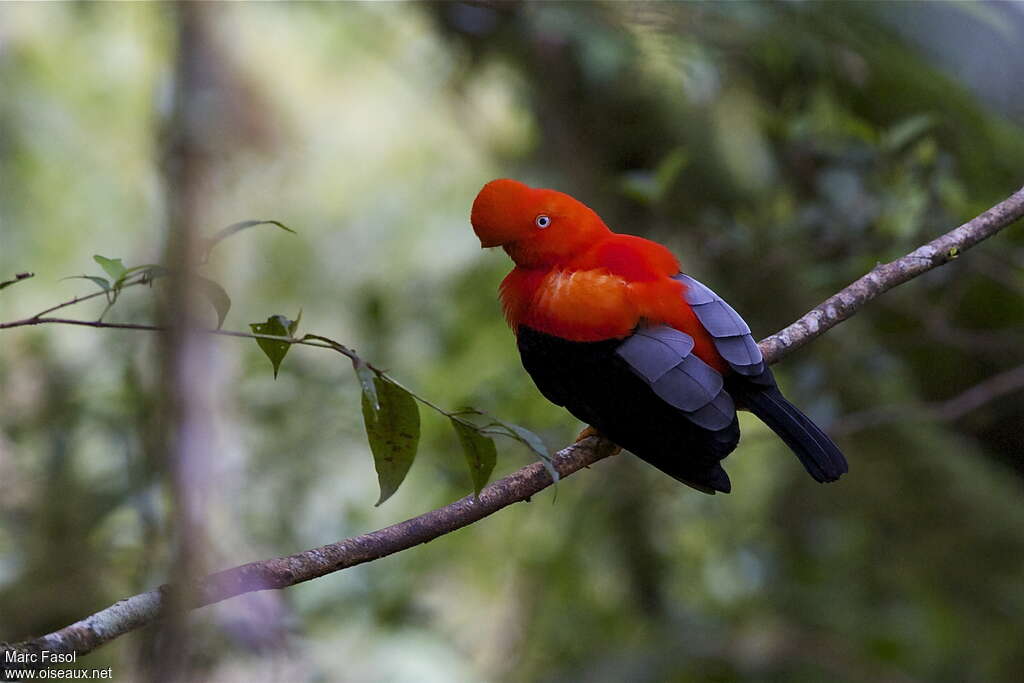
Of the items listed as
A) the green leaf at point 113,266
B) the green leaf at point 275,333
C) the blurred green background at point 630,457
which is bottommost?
the blurred green background at point 630,457

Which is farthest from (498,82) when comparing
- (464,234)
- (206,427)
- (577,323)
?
A: (206,427)

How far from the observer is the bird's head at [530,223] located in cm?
258

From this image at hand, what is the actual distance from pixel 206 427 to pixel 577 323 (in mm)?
1564

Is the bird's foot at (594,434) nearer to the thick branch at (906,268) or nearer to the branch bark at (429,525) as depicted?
the branch bark at (429,525)

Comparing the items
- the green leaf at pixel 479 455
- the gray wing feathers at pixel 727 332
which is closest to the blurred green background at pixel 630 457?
the gray wing feathers at pixel 727 332

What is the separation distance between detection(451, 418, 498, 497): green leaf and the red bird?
2.11 ft

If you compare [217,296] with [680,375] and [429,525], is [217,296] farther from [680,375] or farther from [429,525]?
[680,375]

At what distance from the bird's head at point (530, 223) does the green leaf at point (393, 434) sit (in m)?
0.94

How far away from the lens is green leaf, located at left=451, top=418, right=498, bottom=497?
1.71 m

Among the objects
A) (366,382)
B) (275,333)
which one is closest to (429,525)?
(366,382)

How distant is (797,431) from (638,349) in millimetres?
427

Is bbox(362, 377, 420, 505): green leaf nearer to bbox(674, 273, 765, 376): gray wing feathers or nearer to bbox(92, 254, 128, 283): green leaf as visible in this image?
bbox(92, 254, 128, 283): green leaf

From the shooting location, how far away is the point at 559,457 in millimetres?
2303

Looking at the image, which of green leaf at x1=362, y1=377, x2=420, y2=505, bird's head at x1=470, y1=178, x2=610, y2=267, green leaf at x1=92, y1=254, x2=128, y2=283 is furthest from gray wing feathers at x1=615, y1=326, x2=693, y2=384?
green leaf at x1=92, y1=254, x2=128, y2=283
